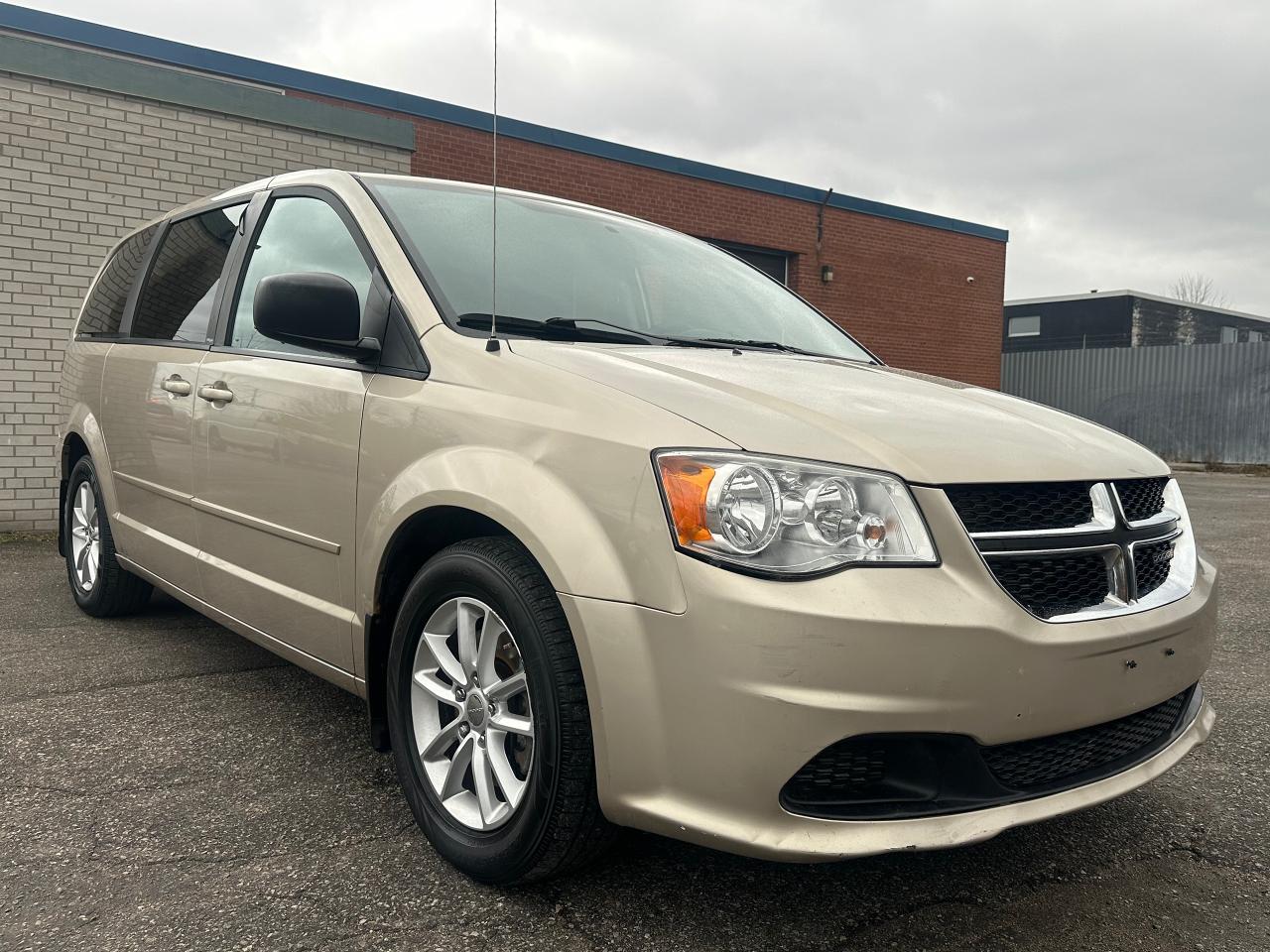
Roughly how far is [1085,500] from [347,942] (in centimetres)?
177

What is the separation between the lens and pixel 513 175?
38.2 feet

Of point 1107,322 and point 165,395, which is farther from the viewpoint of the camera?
point 1107,322

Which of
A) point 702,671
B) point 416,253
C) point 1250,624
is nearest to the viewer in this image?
point 702,671

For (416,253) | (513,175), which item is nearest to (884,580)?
(416,253)

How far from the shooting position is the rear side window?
4.46m

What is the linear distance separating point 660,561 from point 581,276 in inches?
56.1

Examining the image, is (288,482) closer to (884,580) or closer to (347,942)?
(347,942)

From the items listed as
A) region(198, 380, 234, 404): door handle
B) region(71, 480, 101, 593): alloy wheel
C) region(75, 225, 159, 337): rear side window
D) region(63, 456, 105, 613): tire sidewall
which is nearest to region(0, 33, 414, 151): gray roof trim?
region(75, 225, 159, 337): rear side window

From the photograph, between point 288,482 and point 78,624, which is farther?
point 78,624

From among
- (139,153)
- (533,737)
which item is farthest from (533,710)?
(139,153)

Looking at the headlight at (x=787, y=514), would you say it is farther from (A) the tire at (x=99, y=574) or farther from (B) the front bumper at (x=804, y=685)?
(A) the tire at (x=99, y=574)

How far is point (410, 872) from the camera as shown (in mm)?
2305

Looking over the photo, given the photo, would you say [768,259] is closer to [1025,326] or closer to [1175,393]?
[1175,393]

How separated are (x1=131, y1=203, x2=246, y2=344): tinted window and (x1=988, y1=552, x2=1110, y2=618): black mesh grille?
279 cm
